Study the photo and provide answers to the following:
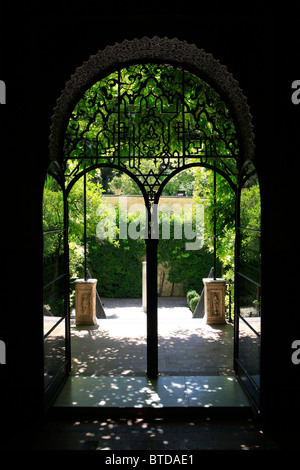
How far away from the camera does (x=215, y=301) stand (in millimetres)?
8711

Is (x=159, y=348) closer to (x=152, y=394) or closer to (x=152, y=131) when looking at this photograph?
(x=152, y=394)

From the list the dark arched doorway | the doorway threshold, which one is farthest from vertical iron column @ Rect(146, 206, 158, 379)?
the doorway threshold

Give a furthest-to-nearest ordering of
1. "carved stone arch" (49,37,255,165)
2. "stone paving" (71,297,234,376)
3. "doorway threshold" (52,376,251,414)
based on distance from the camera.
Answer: "stone paving" (71,297,234,376), "carved stone arch" (49,37,255,165), "doorway threshold" (52,376,251,414)

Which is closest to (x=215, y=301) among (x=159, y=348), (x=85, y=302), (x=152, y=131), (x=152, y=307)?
(x=159, y=348)

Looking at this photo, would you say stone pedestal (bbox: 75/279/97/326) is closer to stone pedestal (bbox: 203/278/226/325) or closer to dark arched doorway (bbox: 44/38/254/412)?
stone pedestal (bbox: 203/278/226/325)

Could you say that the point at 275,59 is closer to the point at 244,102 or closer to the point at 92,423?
the point at 244,102

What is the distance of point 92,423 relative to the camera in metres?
4.62

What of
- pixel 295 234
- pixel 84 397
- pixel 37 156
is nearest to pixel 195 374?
pixel 84 397

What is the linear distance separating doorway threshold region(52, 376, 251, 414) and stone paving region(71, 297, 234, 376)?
0.98 feet

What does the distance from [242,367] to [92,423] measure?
2029 mm

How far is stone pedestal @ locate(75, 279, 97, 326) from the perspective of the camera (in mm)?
8695

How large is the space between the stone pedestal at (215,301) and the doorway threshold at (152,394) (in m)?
3.10

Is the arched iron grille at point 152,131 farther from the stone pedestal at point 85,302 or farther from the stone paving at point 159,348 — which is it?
the stone pedestal at point 85,302

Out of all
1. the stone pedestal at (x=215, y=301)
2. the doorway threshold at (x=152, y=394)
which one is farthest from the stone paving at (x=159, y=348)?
the doorway threshold at (x=152, y=394)
